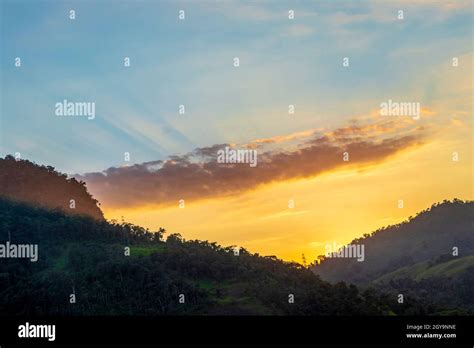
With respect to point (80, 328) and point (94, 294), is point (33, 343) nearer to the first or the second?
point (80, 328)

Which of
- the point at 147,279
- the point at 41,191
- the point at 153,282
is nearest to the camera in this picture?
the point at 153,282

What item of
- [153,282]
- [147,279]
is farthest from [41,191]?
[153,282]

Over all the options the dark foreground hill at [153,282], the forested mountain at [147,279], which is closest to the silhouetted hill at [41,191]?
the forested mountain at [147,279]

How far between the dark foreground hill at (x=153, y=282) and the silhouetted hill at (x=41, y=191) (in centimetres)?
3502

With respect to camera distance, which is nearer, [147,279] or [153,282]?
[153,282]

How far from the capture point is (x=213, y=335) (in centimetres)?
3616

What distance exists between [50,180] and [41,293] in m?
82.6

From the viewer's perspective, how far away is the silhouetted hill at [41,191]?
190 m

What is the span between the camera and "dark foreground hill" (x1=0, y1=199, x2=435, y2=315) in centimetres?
11275

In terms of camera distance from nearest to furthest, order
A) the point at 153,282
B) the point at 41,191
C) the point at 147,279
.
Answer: the point at 153,282 < the point at 147,279 < the point at 41,191

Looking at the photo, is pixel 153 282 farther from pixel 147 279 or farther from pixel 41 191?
pixel 41 191

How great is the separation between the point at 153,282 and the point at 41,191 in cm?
8521

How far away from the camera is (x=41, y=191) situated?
193 m

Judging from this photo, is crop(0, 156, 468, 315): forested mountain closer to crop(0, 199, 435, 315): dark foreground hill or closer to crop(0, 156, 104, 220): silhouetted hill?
crop(0, 199, 435, 315): dark foreground hill
